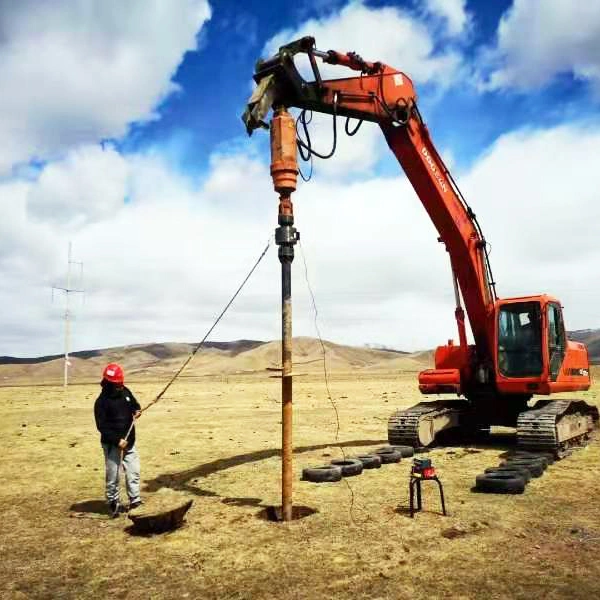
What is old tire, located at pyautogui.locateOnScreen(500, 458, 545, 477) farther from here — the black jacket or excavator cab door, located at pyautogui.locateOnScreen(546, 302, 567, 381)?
the black jacket

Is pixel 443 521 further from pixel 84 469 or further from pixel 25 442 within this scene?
pixel 25 442

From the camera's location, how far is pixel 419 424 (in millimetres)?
14125

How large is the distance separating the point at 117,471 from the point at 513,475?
670cm

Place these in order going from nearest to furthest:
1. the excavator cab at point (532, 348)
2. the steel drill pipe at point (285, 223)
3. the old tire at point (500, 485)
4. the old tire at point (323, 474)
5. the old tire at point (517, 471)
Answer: the steel drill pipe at point (285, 223)
the old tire at point (500, 485)
the old tire at point (517, 471)
the old tire at point (323, 474)
the excavator cab at point (532, 348)

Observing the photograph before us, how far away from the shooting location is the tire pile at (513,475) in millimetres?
9812

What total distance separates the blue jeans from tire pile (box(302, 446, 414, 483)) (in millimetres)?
3348

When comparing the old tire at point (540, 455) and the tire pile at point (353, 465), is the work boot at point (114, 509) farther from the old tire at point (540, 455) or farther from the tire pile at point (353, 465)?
the old tire at point (540, 455)

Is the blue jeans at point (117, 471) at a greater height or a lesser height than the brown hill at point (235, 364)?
lesser

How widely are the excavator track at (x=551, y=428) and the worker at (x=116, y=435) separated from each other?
843 cm

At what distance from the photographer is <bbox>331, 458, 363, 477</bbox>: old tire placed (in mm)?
11375

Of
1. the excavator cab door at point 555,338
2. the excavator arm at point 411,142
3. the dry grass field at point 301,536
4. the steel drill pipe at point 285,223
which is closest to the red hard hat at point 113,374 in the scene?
the dry grass field at point 301,536

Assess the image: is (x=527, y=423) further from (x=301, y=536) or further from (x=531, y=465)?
(x=301, y=536)

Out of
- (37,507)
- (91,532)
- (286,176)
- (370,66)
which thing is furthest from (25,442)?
(370,66)

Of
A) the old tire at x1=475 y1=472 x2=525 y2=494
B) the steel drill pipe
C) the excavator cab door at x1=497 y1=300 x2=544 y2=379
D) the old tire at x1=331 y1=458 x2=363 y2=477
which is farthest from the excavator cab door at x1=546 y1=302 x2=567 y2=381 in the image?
the steel drill pipe
